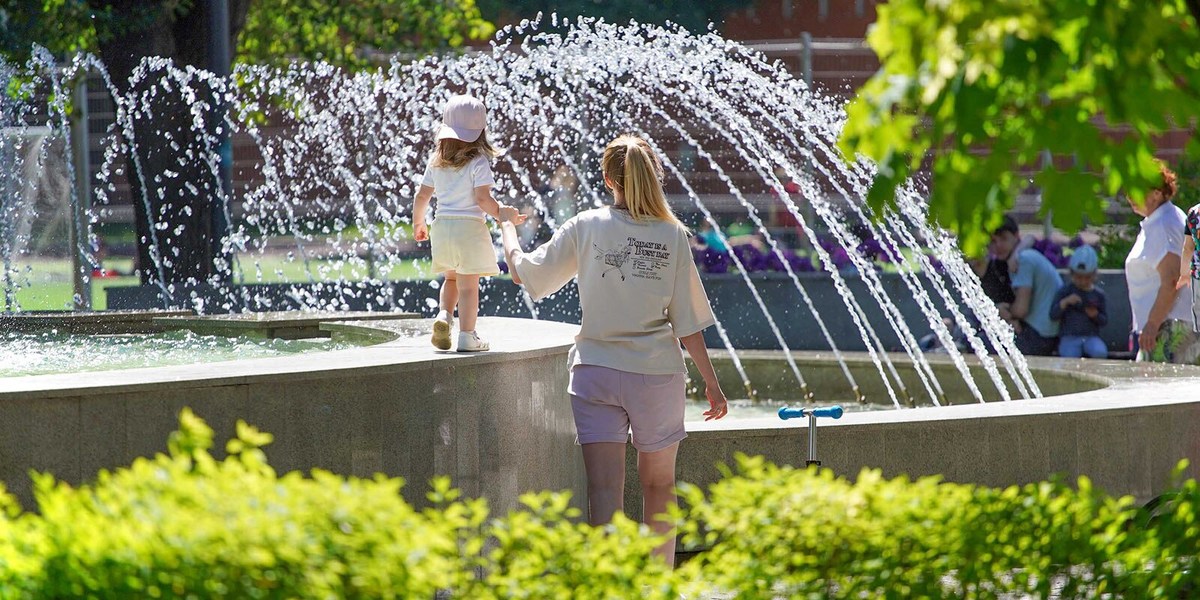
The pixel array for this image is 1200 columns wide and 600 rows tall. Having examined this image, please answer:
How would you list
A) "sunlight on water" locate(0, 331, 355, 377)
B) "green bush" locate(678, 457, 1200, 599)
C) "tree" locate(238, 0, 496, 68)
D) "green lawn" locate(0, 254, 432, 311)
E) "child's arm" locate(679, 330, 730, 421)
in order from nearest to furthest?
"green bush" locate(678, 457, 1200, 599) < "child's arm" locate(679, 330, 730, 421) < "sunlight on water" locate(0, 331, 355, 377) < "green lawn" locate(0, 254, 432, 311) < "tree" locate(238, 0, 496, 68)

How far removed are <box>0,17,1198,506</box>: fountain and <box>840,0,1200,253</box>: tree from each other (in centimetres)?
49

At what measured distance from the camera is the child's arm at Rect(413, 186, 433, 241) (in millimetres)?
6231

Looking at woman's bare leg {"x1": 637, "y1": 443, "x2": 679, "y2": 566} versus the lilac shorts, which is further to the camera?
woman's bare leg {"x1": 637, "y1": 443, "x2": 679, "y2": 566}

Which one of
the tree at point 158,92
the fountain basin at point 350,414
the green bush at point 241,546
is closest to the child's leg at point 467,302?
the fountain basin at point 350,414

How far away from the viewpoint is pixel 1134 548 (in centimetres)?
369

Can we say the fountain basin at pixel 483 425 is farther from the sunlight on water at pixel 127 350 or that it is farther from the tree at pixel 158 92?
the tree at pixel 158 92

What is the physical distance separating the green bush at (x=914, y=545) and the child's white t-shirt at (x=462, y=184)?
8.14 ft

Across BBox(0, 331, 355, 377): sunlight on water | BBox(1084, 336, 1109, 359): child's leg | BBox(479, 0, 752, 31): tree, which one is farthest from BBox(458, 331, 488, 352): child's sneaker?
BBox(479, 0, 752, 31): tree

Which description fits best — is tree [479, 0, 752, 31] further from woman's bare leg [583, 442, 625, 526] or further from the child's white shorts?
woman's bare leg [583, 442, 625, 526]

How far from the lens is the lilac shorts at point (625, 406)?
18.2 ft

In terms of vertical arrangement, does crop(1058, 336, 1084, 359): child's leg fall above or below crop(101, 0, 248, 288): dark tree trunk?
below

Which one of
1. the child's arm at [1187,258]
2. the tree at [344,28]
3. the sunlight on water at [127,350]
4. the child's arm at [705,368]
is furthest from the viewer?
the tree at [344,28]

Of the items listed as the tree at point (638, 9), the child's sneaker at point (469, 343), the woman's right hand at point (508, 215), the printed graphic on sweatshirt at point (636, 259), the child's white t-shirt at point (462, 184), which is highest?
the tree at point (638, 9)

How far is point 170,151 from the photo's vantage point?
14.9 meters
